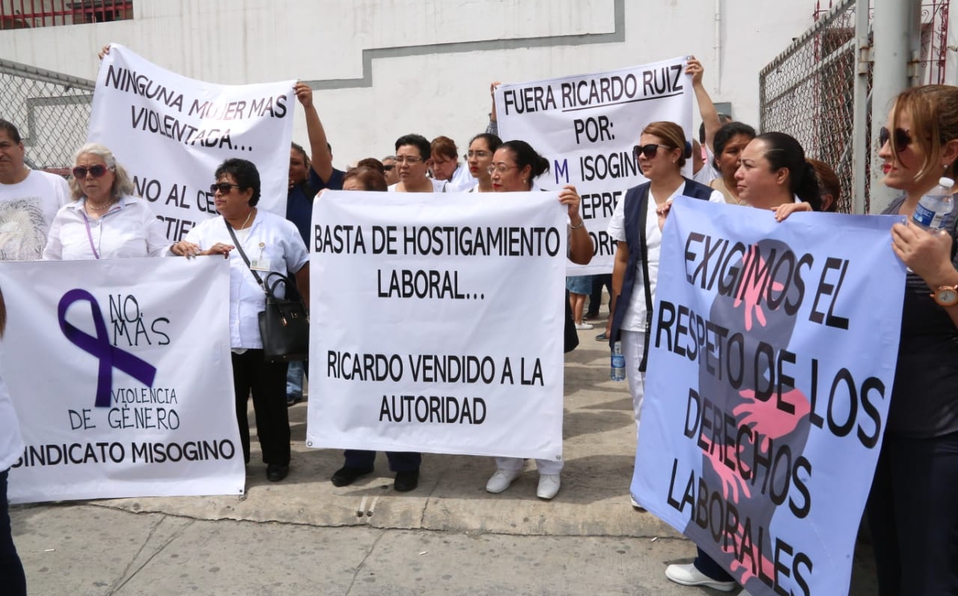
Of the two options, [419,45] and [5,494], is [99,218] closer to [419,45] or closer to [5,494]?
[5,494]

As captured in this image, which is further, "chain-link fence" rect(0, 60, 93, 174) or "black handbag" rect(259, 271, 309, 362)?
"chain-link fence" rect(0, 60, 93, 174)

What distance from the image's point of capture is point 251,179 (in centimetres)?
456

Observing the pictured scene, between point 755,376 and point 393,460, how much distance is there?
2.22 meters

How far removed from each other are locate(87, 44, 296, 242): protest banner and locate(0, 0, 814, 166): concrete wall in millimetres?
5928

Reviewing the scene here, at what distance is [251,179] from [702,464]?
9.01ft

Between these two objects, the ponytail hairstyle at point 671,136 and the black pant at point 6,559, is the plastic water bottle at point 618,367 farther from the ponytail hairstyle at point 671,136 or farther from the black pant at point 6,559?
the black pant at point 6,559

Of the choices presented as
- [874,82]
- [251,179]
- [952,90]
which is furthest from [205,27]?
[952,90]

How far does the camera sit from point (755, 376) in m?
2.78

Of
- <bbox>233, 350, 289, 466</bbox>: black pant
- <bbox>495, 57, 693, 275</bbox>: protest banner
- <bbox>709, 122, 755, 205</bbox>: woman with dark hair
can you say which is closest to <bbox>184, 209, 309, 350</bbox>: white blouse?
<bbox>233, 350, 289, 466</bbox>: black pant

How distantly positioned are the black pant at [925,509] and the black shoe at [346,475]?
2.74 metres

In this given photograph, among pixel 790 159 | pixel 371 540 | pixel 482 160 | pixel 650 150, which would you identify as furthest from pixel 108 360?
pixel 790 159

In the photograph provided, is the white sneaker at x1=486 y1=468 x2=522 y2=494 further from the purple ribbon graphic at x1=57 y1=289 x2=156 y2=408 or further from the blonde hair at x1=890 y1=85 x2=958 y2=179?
the blonde hair at x1=890 y1=85 x2=958 y2=179

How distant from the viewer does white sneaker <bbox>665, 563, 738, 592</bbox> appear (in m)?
3.30

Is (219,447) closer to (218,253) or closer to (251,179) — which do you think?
(218,253)
